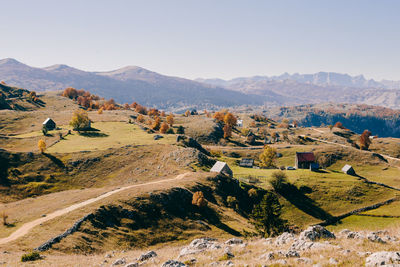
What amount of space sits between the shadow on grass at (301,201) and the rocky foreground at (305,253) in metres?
59.6

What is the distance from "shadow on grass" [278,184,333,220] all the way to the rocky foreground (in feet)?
195

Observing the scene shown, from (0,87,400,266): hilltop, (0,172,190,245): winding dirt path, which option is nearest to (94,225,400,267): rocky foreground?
(0,87,400,266): hilltop

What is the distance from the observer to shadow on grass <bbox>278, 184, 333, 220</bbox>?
82.8m

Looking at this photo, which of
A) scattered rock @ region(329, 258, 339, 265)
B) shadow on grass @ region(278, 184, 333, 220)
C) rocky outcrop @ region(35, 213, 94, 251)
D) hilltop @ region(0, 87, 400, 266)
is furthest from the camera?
shadow on grass @ region(278, 184, 333, 220)

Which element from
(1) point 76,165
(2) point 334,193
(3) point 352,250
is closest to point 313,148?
(2) point 334,193

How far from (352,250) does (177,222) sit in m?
45.0

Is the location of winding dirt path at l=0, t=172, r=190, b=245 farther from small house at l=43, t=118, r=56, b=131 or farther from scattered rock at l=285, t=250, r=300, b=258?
small house at l=43, t=118, r=56, b=131

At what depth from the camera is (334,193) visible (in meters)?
93.3

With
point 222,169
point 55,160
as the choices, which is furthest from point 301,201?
point 55,160

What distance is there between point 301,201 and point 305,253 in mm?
73495

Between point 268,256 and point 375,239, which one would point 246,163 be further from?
point 268,256

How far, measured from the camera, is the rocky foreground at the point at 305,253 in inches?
750

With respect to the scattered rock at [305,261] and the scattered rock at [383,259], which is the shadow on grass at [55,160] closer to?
the scattered rock at [305,261]

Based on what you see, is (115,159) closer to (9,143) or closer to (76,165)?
(76,165)
